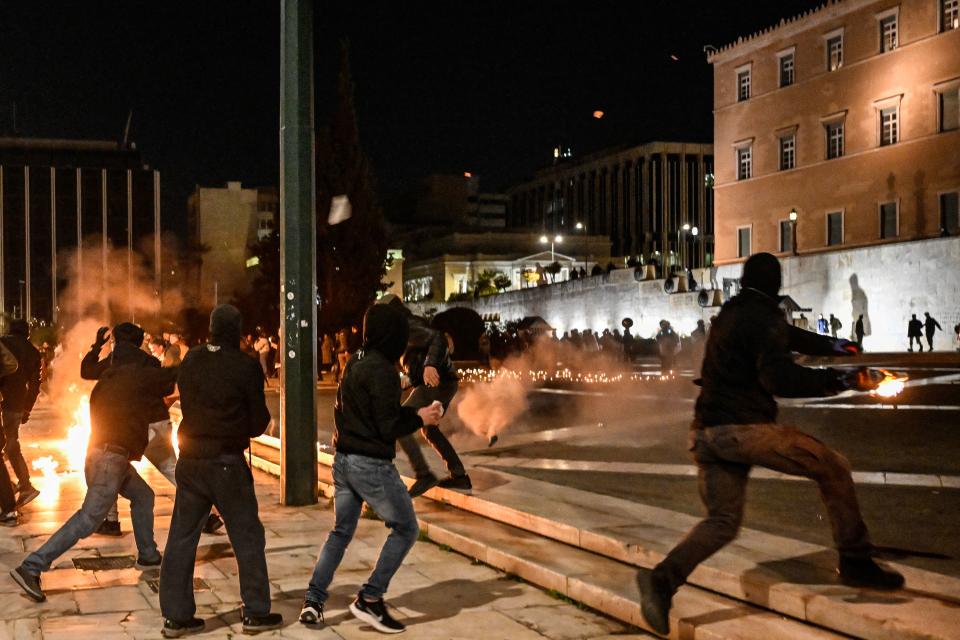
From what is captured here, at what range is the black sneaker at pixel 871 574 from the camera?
5266mm

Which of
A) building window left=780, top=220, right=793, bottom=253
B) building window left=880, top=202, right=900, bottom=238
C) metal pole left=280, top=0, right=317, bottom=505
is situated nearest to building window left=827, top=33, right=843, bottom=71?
building window left=880, top=202, right=900, bottom=238

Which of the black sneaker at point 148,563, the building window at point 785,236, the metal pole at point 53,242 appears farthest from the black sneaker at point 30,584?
the metal pole at point 53,242

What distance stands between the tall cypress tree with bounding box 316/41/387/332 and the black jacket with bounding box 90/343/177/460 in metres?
28.1

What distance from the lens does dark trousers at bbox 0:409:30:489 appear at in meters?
9.64

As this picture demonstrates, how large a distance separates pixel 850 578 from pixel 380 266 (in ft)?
103

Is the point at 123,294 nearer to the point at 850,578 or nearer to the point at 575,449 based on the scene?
the point at 575,449

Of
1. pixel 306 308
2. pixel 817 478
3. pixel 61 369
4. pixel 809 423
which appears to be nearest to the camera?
pixel 817 478

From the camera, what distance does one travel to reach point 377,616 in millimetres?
5512

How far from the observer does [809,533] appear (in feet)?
24.1

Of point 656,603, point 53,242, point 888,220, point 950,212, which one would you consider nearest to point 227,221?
point 53,242

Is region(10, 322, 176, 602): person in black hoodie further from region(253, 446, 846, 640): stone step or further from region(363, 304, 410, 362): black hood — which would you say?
region(253, 446, 846, 640): stone step

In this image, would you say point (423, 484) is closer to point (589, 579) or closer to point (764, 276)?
point (589, 579)

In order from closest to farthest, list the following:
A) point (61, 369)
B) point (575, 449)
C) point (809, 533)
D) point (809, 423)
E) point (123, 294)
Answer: point (809, 533), point (575, 449), point (809, 423), point (61, 369), point (123, 294)

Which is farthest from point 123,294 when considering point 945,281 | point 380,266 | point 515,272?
point 945,281
